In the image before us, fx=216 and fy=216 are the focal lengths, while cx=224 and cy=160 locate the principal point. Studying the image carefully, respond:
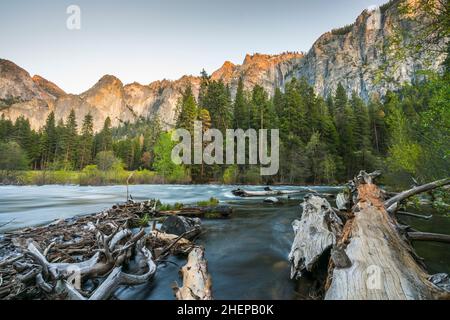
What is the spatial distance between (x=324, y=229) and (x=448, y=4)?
5.68m

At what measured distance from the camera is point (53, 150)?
58.0 meters

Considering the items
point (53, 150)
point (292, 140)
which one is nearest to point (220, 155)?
point (292, 140)

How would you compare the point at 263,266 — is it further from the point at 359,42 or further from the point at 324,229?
the point at 359,42

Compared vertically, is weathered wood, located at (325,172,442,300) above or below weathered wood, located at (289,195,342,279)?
above

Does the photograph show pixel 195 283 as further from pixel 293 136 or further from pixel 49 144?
pixel 49 144

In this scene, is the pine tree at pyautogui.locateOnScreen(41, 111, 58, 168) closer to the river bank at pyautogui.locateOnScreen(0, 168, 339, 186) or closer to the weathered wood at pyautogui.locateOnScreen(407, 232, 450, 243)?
the river bank at pyautogui.locateOnScreen(0, 168, 339, 186)

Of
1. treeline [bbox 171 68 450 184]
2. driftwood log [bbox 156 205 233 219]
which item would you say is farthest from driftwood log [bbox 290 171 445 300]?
treeline [bbox 171 68 450 184]

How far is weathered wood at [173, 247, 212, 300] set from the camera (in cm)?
277

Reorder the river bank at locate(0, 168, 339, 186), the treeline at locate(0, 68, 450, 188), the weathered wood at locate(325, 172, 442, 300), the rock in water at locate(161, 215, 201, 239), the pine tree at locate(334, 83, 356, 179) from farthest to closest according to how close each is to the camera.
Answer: the pine tree at locate(334, 83, 356, 179), the treeline at locate(0, 68, 450, 188), the river bank at locate(0, 168, 339, 186), the rock in water at locate(161, 215, 201, 239), the weathered wood at locate(325, 172, 442, 300)

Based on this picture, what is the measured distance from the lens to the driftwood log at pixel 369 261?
2182 mm

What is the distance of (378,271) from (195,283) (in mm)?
2320

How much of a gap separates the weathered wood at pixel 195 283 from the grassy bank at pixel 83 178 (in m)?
29.6

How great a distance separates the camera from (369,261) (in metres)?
2.66

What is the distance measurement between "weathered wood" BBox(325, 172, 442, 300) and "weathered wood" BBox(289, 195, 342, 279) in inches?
25.7
